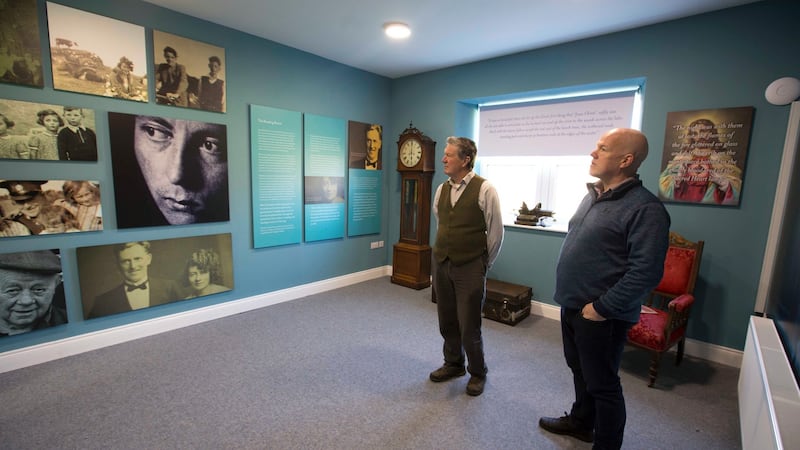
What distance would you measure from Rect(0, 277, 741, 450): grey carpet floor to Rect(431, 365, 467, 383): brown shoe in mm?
37

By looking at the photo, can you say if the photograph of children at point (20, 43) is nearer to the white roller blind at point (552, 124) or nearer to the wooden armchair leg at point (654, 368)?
the white roller blind at point (552, 124)

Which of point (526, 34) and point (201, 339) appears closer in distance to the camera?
point (201, 339)

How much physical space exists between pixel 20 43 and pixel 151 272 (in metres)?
1.65

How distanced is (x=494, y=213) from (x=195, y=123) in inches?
98.3

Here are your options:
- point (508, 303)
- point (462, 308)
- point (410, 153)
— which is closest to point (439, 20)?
point (410, 153)

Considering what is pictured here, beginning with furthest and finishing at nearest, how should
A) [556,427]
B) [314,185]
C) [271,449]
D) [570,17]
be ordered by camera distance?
[314,185]
[570,17]
[556,427]
[271,449]

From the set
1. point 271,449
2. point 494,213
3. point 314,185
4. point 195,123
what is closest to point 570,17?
point 494,213

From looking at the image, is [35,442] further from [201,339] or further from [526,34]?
[526,34]

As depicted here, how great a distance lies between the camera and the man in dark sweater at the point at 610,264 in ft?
4.38

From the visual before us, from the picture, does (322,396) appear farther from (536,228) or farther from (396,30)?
(396,30)

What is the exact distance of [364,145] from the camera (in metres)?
4.29

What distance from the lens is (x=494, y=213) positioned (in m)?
2.06

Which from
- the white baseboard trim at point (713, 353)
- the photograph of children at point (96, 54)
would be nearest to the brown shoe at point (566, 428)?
the white baseboard trim at point (713, 353)

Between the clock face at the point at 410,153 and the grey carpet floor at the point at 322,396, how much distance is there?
6.46ft
